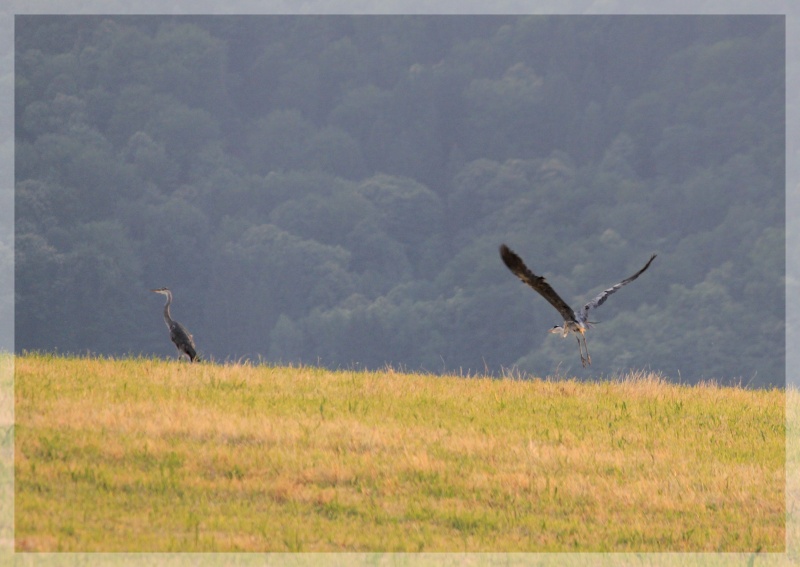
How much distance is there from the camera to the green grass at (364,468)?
37.2 ft

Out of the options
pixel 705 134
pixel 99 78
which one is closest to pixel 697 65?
pixel 705 134

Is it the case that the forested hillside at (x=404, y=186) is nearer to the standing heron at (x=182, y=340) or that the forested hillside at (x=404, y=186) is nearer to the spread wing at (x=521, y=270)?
the standing heron at (x=182, y=340)

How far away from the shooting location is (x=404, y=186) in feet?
489

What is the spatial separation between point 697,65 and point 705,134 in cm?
1747

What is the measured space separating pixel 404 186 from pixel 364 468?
137 metres

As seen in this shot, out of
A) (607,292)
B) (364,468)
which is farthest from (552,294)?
(364,468)

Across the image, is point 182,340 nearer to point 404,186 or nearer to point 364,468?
point 364,468

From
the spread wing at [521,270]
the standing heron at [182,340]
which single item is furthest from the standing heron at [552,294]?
the standing heron at [182,340]

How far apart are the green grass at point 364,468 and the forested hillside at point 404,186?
82.7 m

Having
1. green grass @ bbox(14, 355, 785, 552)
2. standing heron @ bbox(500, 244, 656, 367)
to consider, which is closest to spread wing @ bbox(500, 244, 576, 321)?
standing heron @ bbox(500, 244, 656, 367)

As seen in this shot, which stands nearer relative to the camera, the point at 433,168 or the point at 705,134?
the point at 705,134

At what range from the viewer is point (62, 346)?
10775cm

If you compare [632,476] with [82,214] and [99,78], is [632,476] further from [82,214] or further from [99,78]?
[99,78]

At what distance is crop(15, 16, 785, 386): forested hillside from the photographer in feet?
382
